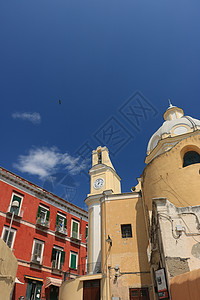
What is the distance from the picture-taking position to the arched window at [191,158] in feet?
48.3

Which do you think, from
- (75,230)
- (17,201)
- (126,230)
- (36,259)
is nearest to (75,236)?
(75,230)

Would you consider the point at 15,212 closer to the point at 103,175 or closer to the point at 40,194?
the point at 40,194

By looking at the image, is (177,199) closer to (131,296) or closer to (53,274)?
(131,296)

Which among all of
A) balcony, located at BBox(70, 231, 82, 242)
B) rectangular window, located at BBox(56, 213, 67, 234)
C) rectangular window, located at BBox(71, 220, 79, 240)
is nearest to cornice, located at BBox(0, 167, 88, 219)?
rectangular window, located at BBox(56, 213, 67, 234)

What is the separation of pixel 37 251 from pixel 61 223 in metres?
4.26

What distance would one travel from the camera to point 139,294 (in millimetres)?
13586

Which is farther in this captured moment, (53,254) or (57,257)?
(57,257)

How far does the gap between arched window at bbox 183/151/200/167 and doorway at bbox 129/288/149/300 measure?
8494 mm

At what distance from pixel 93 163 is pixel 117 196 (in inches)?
423

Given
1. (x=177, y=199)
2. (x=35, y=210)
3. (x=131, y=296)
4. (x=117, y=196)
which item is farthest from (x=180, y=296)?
(x=35, y=210)

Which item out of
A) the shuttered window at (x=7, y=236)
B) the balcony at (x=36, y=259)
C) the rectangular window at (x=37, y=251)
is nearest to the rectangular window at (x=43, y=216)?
the rectangular window at (x=37, y=251)

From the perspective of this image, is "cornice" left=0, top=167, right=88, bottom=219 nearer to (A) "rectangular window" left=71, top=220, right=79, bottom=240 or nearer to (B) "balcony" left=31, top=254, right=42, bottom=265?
(A) "rectangular window" left=71, top=220, right=79, bottom=240

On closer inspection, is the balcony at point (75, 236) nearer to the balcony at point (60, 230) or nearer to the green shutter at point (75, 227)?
the green shutter at point (75, 227)

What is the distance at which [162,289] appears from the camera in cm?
852
